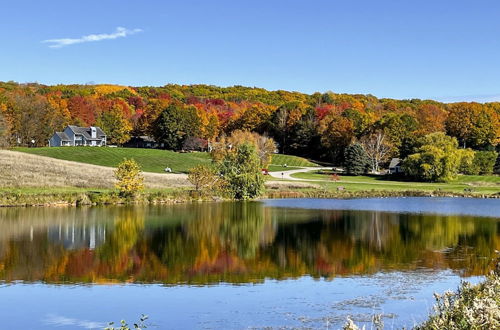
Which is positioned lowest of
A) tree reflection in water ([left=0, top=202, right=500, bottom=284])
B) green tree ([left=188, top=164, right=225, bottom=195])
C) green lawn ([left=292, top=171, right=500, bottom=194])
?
tree reflection in water ([left=0, top=202, right=500, bottom=284])

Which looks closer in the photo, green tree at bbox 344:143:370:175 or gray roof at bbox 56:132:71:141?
green tree at bbox 344:143:370:175

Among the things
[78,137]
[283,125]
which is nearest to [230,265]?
[78,137]

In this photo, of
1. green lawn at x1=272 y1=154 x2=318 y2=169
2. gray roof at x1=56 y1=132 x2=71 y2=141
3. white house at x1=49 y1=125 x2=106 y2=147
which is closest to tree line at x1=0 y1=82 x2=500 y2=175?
gray roof at x1=56 y1=132 x2=71 y2=141

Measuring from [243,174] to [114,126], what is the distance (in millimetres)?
78359

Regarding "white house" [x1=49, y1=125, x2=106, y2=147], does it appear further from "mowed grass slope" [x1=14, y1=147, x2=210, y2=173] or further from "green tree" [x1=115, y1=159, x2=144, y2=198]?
Answer: "green tree" [x1=115, y1=159, x2=144, y2=198]

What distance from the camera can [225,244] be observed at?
111 feet

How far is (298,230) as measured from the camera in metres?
39.4

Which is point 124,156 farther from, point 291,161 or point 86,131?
point 291,161

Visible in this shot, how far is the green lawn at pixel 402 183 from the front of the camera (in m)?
A: 78.1

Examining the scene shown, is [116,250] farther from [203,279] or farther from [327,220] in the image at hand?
[327,220]

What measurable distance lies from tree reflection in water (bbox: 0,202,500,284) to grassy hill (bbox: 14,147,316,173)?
46.4 metres

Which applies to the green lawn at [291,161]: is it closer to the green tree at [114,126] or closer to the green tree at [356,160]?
the green tree at [356,160]

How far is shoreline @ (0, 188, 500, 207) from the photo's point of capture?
52.9 meters

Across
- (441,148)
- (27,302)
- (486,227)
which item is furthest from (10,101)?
(27,302)
